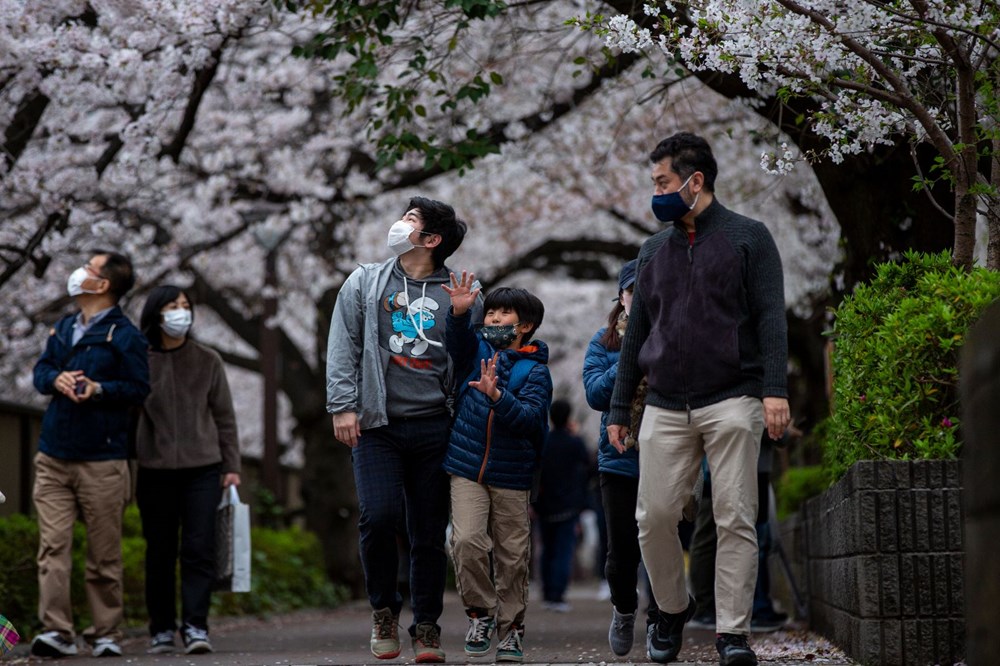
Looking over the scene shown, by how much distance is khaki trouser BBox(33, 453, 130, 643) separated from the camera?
7605 mm

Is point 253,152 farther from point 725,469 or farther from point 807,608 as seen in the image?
point 725,469

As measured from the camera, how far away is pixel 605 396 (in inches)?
249

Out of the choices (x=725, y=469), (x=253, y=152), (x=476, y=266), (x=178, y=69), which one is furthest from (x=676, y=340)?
(x=476, y=266)

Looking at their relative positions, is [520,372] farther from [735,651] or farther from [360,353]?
[735,651]

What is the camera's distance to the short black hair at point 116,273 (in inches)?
316

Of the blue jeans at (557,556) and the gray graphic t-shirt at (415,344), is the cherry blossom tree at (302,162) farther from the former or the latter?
the blue jeans at (557,556)

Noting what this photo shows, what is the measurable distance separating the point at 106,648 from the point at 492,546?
2.67 metres

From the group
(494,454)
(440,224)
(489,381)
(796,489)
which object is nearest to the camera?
(489,381)

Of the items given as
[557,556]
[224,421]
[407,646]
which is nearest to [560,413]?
[557,556]

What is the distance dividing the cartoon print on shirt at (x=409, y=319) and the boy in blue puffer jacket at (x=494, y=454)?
0.18 m

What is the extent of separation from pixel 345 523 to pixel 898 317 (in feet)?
38.0

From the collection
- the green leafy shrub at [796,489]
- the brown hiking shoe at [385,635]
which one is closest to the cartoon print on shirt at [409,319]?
the brown hiking shoe at [385,635]

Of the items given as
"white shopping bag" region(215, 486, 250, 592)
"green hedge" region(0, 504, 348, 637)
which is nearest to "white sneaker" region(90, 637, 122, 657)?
"white shopping bag" region(215, 486, 250, 592)

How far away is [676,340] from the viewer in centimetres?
526
